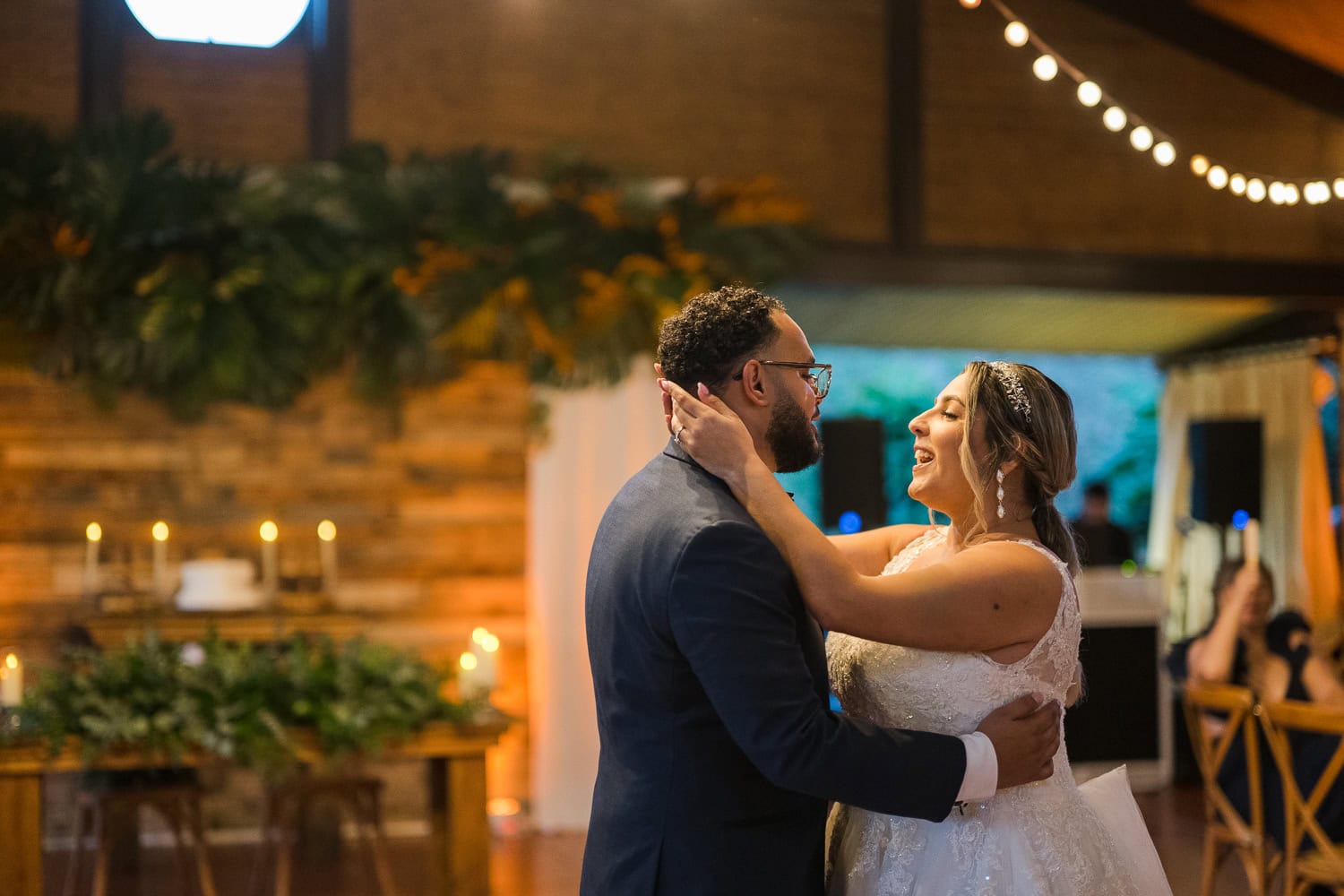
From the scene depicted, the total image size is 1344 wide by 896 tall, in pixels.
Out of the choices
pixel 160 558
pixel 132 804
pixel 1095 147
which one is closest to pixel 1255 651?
pixel 1095 147

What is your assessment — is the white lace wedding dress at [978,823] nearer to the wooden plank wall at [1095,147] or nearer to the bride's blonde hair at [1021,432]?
the bride's blonde hair at [1021,432]

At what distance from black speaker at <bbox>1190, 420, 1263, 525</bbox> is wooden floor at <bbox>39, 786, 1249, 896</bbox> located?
1829 millimetres

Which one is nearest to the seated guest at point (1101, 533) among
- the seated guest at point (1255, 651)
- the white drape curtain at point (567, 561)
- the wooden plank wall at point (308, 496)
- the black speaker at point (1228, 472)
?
the black speaker at point (1228, 472)

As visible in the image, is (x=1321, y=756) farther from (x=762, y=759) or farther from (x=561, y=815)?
(x=561, y=815)

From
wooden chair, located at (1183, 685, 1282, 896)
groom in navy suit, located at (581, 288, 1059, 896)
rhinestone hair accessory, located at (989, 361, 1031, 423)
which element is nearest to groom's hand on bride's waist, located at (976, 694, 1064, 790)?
groom in navy suit, located at (581, 288, 1059, 896)

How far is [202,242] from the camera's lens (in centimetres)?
592

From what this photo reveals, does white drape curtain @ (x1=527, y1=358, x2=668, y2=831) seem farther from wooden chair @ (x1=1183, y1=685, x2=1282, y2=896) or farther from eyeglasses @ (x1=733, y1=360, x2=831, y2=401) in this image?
eyeglasses @ (x1=733, y1=360, x2=831, y2=401)

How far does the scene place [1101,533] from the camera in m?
8.34

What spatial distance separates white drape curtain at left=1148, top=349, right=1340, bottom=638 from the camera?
314 inches

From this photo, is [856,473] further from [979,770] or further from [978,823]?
[979,770]

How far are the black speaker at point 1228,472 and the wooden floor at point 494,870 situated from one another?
1.83 metres

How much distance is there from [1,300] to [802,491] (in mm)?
7317

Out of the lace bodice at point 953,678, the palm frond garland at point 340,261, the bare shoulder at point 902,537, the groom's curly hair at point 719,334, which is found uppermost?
the palm frond garland at point 340,261

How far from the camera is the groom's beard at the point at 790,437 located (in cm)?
200
